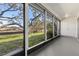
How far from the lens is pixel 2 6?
11.0 ft


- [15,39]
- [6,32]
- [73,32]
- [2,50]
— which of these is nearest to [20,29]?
[15,39]

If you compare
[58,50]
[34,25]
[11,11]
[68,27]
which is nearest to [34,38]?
[34,25]

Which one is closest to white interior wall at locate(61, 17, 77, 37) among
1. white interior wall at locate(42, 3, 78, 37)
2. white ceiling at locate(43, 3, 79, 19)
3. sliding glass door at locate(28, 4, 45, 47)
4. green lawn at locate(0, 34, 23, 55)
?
white interior wall at locate(42, 3, 78, 37)

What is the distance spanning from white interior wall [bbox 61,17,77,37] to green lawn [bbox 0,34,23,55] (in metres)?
12.6

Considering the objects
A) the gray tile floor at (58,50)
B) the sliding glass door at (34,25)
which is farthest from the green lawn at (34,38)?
the gray tile floor at (58,50)

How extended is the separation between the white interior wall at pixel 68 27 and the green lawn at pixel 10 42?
1256 cm

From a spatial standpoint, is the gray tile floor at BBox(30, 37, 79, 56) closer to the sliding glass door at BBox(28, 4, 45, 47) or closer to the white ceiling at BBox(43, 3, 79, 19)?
the sliding glass door at BBox(28, 4, 45, 47)

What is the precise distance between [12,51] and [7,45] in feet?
1.14

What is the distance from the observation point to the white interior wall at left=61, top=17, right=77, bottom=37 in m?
15.8

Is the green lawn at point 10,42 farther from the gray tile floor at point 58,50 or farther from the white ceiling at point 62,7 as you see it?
the white ceiling at point 62,7

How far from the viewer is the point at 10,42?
383cm

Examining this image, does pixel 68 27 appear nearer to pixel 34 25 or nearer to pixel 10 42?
pixel 34 25

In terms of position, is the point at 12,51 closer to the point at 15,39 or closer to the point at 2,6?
the point at 15,39

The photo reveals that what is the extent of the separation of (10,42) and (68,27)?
13.6 metres
